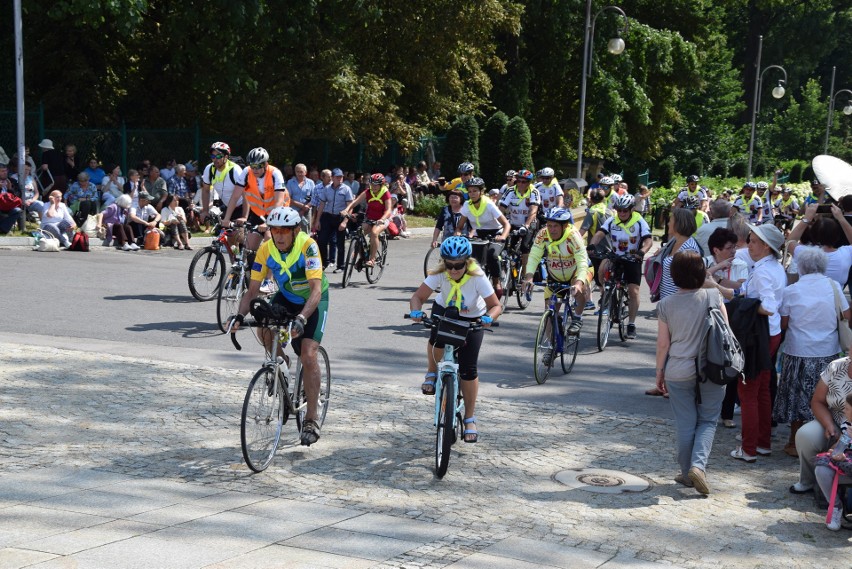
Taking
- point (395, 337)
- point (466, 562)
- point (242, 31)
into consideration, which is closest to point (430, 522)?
point (466, 562)

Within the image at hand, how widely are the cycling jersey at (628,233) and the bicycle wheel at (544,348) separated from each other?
2.51 m

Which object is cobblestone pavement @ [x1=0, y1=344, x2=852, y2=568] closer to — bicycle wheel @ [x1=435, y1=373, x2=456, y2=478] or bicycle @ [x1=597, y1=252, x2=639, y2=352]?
bicycle wheel @ [x1=435, y1=373, x2=456, y2=478]

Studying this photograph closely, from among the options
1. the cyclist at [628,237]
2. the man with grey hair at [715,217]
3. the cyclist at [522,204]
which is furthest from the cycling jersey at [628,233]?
the cyclist at [522,204]

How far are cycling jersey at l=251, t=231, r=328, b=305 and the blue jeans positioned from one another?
2696 millimetres

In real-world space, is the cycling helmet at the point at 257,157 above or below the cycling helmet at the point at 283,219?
above

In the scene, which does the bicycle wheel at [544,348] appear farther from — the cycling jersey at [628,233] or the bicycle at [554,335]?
the cycling jersey at [628,233]

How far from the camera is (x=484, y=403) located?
10453 mm

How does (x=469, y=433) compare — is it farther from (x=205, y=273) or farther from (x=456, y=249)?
(x=205, y=273)

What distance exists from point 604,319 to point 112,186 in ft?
45.8

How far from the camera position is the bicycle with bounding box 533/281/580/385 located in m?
11.4

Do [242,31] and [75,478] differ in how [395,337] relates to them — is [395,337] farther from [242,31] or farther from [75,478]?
[242,31]

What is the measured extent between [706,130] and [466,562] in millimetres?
56328

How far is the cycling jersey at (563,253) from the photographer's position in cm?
1186

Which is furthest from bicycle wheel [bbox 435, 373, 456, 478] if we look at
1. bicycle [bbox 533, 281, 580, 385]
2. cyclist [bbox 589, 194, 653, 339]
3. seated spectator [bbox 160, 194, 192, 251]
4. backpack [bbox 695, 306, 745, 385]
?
seated spectator [bbox 160, 194, 192, 251]
